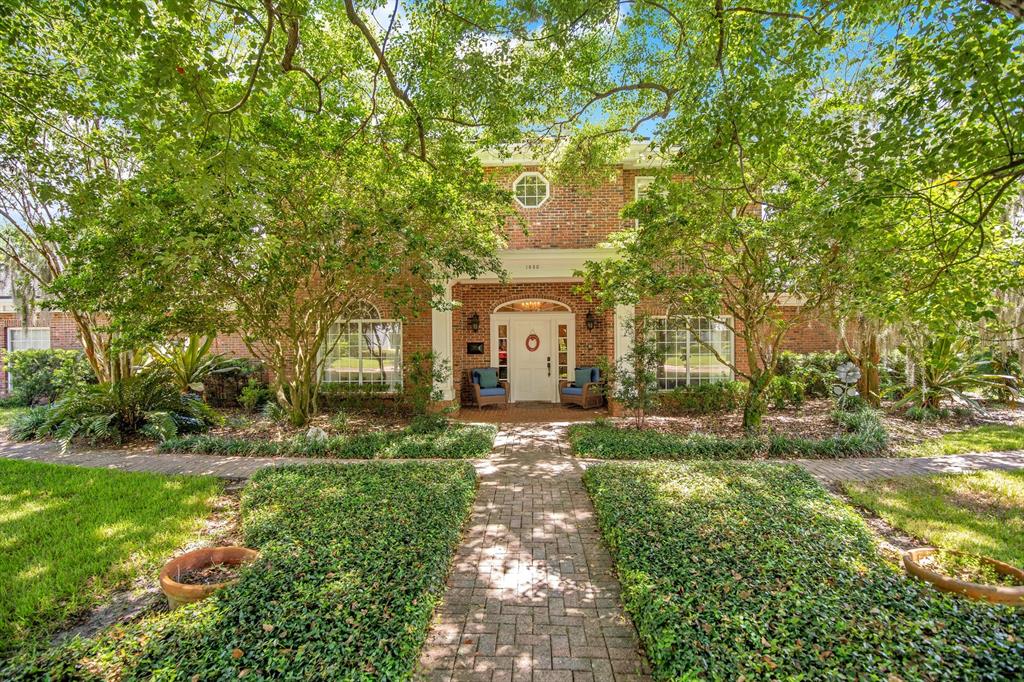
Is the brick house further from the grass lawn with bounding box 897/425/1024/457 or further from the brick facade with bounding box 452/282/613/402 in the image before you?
the grass lawn with bounding box 897/425/1024/457

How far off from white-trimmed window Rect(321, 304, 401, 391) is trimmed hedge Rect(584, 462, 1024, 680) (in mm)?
8136

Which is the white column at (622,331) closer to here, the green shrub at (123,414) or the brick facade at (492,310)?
the brick facade at (492,310)

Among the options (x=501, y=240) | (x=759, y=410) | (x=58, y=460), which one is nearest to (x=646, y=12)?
(x=501, y=240)

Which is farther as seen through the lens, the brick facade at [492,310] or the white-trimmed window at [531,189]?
the brick facade at [492,310]

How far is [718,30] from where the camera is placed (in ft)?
17.3

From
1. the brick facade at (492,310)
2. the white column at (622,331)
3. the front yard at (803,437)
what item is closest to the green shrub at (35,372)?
the brick facade at (492,310)

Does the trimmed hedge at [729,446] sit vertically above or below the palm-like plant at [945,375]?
below

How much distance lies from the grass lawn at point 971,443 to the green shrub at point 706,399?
3.35 meters

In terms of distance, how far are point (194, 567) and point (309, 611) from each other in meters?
1.33

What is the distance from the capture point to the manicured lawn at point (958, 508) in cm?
424

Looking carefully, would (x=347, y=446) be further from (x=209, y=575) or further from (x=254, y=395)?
(x=254, y=395)

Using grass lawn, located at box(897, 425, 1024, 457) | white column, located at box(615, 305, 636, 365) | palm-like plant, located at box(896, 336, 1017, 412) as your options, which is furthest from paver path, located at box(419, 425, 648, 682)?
palm-like plant, located at box(896, 336, 1017, 412)

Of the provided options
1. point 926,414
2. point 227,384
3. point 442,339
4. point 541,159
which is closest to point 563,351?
point 442,339

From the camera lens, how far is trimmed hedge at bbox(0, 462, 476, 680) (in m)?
2.52
